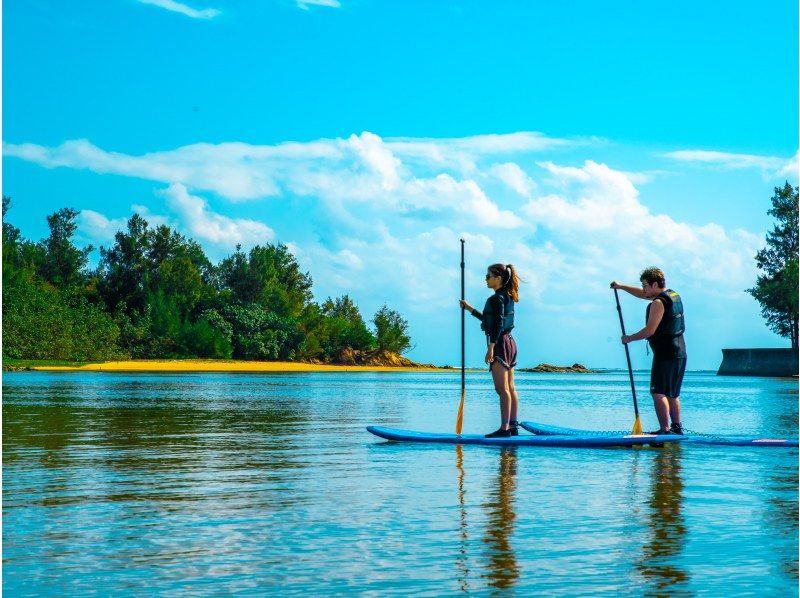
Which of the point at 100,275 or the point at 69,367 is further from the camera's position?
the point at 100,275

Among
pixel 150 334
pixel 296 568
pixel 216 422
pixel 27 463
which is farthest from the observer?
pixel 150 334

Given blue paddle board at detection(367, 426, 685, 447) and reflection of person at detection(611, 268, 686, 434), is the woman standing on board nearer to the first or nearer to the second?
blue paddle board at detection(367, 426, 685, 447)

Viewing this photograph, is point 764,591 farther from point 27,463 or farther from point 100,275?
point 100,275

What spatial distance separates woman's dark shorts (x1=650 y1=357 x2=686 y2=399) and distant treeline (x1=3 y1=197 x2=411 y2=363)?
2755 inches

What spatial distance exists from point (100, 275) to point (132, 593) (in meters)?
104

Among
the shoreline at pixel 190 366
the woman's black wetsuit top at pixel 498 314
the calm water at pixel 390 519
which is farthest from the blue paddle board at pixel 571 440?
the shoreline at pixel 190 366

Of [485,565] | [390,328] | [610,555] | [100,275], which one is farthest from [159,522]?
[390,328]

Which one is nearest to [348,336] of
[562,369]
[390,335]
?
[390,335]

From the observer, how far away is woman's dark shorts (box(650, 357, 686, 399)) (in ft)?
44.2

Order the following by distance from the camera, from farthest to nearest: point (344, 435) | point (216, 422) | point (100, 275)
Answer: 1. point (100, 275)
2. point (216, 422)
3. point (344, 435)

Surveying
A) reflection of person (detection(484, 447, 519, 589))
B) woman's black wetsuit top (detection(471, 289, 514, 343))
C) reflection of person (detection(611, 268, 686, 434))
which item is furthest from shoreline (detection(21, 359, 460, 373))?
reflection of person (detection(484, 447, 519, 589))

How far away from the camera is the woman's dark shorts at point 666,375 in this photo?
13.5 meters

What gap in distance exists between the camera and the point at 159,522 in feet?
24.7

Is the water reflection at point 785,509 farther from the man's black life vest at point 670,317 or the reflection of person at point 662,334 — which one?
the man's black life vest at point 670,317
